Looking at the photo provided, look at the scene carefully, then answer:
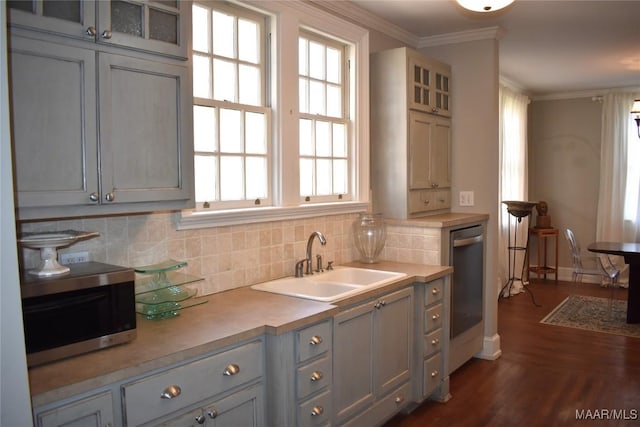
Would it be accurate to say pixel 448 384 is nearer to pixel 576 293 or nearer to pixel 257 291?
pixel 257 291

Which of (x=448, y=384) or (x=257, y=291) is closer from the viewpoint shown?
(x=257, y=291)

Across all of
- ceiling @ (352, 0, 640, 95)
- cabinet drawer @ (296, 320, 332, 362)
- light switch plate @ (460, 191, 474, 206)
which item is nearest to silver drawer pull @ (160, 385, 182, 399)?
cabinet drawer @ (296, 320, 332, 362)

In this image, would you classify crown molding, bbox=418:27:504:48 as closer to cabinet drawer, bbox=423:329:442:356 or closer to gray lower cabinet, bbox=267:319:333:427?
cabinet drawer, bbox=423:329:442:356

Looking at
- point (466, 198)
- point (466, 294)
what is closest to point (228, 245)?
point (466, 294)

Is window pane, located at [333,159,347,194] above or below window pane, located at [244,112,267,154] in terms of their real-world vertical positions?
below

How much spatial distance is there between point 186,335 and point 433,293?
1781 mm

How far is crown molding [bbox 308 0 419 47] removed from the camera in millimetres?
3257

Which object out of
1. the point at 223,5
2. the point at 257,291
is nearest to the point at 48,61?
the point at 223,5

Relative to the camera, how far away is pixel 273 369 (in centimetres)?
211

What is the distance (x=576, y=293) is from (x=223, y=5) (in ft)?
19.4

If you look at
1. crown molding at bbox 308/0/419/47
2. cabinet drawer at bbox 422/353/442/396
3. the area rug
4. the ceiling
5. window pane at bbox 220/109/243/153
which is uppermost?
the ceiling

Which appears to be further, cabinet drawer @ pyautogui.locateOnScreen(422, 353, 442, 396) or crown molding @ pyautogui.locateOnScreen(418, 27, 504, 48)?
crown molding @ pyautogui.locateOnScreen(418, 27, 504, 48)

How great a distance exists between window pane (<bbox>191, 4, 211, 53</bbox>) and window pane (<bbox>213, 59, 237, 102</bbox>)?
9 centimetres

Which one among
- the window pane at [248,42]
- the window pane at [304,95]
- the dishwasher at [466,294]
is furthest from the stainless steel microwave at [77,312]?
the dishwasher at [466,294]
